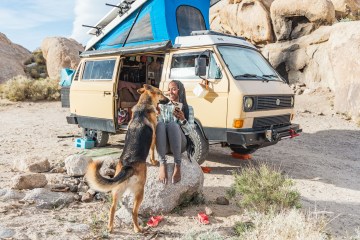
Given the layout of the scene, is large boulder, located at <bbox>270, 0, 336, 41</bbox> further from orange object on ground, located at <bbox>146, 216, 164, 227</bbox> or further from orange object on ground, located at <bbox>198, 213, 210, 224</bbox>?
orange object on ground, located at <bbox>146, 216, 164, 227</bbox>

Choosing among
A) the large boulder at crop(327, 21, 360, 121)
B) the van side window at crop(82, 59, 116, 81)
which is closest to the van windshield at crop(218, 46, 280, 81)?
the van side window at crop(82, 59, 116, 81)

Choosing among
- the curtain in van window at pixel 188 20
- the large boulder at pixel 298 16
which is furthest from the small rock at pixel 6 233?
the large boulder at pixel 298 16

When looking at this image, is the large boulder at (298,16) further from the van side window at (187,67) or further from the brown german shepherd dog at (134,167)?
the brown german shepherd dog at (134,167)

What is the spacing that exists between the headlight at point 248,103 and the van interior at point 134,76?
3.13 m

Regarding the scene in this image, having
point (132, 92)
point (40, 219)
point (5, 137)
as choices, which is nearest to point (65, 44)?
point (5, 137)

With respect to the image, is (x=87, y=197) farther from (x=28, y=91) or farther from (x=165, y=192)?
(x=28, y=91)

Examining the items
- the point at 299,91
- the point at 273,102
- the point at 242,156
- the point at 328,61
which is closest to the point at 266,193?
the point at 273,102

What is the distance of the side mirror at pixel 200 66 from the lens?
655cm

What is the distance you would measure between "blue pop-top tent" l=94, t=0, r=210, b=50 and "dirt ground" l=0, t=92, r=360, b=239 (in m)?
2.94

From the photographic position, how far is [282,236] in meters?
3.92

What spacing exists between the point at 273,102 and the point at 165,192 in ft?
10.2

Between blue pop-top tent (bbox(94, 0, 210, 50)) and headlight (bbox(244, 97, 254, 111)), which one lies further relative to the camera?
blue pop-top tent (bbox(94, 0, 210, 50))

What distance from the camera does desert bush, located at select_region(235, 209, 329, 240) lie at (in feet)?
12.8

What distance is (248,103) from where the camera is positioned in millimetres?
6359
